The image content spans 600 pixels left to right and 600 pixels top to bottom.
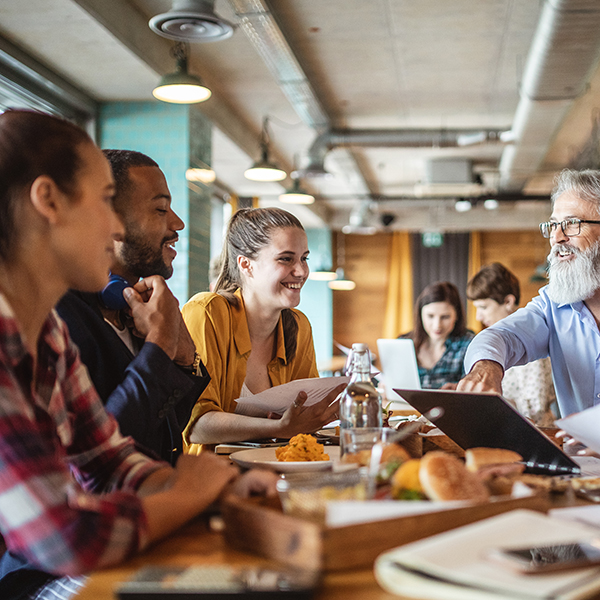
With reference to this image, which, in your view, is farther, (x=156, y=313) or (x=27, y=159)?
(x=156, y=313)

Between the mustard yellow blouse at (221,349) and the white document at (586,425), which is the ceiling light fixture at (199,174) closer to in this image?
the mustard yellow blouse at (221,349)

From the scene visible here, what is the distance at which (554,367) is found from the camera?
2486 millimetres

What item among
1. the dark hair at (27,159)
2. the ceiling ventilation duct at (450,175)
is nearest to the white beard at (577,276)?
the dark hair at (27,159)

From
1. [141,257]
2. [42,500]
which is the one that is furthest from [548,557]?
[141,257]

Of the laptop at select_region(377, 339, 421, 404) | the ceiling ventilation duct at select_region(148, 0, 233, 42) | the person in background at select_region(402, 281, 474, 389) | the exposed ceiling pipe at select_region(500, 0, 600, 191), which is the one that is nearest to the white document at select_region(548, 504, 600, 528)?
the laptop at select_region(377, 339, 421, 404)

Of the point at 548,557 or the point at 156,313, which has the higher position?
the point at 156,313

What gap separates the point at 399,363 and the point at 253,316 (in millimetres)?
1287

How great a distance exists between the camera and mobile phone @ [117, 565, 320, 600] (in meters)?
0.74

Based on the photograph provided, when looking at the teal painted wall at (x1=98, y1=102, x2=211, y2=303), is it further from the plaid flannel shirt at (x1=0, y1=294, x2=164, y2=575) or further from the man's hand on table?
the plaid flannel shirt at (x1=0, y1=294, x2=164, y2=575)

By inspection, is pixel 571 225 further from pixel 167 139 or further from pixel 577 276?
pixel 167 139

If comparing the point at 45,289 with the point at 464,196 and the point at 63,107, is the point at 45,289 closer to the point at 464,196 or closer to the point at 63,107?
the point at 63,107

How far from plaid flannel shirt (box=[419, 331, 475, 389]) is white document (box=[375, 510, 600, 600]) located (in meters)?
3.64

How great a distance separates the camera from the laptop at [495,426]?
1.34 meters

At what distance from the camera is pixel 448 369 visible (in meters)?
4.55
